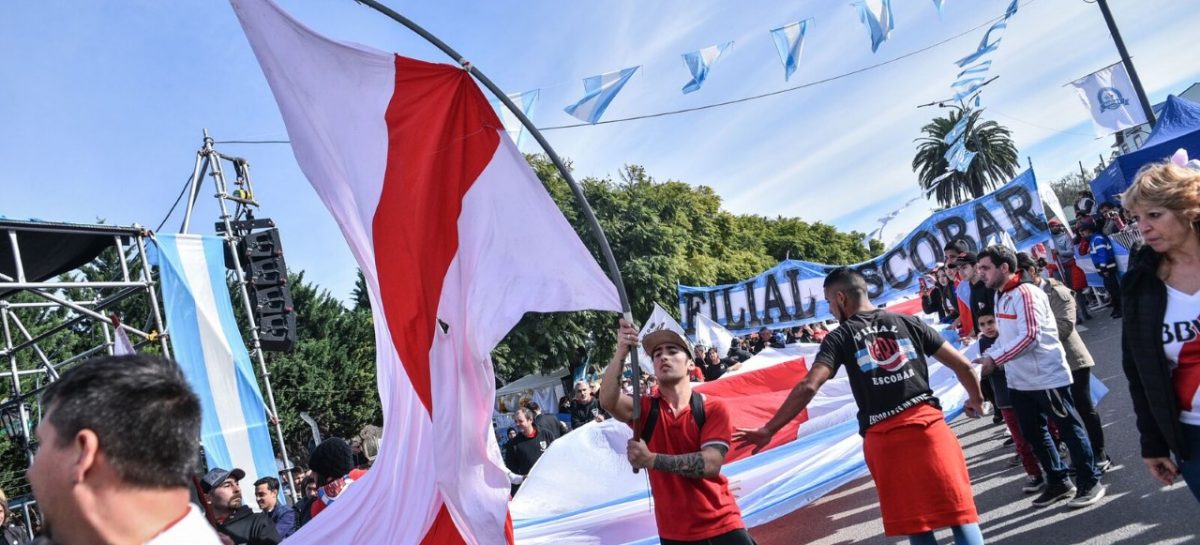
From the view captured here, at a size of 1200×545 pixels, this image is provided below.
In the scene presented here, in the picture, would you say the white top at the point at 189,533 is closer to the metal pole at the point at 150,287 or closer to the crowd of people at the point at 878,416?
the crowd of people at the point at 878,416

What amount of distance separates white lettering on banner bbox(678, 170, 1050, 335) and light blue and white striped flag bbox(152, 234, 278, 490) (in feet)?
29.0

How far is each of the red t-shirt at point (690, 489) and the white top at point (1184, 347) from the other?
1795 mm

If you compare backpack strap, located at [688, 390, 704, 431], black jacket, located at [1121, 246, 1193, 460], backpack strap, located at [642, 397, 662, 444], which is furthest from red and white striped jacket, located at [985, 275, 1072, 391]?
backpack strap, located at [642, 397, 662, 444]

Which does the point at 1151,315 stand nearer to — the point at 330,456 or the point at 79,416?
the point at 79,416

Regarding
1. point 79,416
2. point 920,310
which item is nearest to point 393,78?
point 79,416

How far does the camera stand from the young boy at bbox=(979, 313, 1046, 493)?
5934 mm

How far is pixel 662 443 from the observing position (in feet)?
12.8

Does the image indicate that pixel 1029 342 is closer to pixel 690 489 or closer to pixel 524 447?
pixel 690 489

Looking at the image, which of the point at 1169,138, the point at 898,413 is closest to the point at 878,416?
the point at 898,413

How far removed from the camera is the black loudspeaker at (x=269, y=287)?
12219 mm

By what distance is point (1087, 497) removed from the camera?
5340 mm

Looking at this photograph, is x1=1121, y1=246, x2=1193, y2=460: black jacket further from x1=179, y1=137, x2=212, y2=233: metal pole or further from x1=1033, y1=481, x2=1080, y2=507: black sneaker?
x1=179, y1=137, x2=212, y2=233: metal pole

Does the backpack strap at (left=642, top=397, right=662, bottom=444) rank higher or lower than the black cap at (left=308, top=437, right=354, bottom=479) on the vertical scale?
lower

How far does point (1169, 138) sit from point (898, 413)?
11.7m
